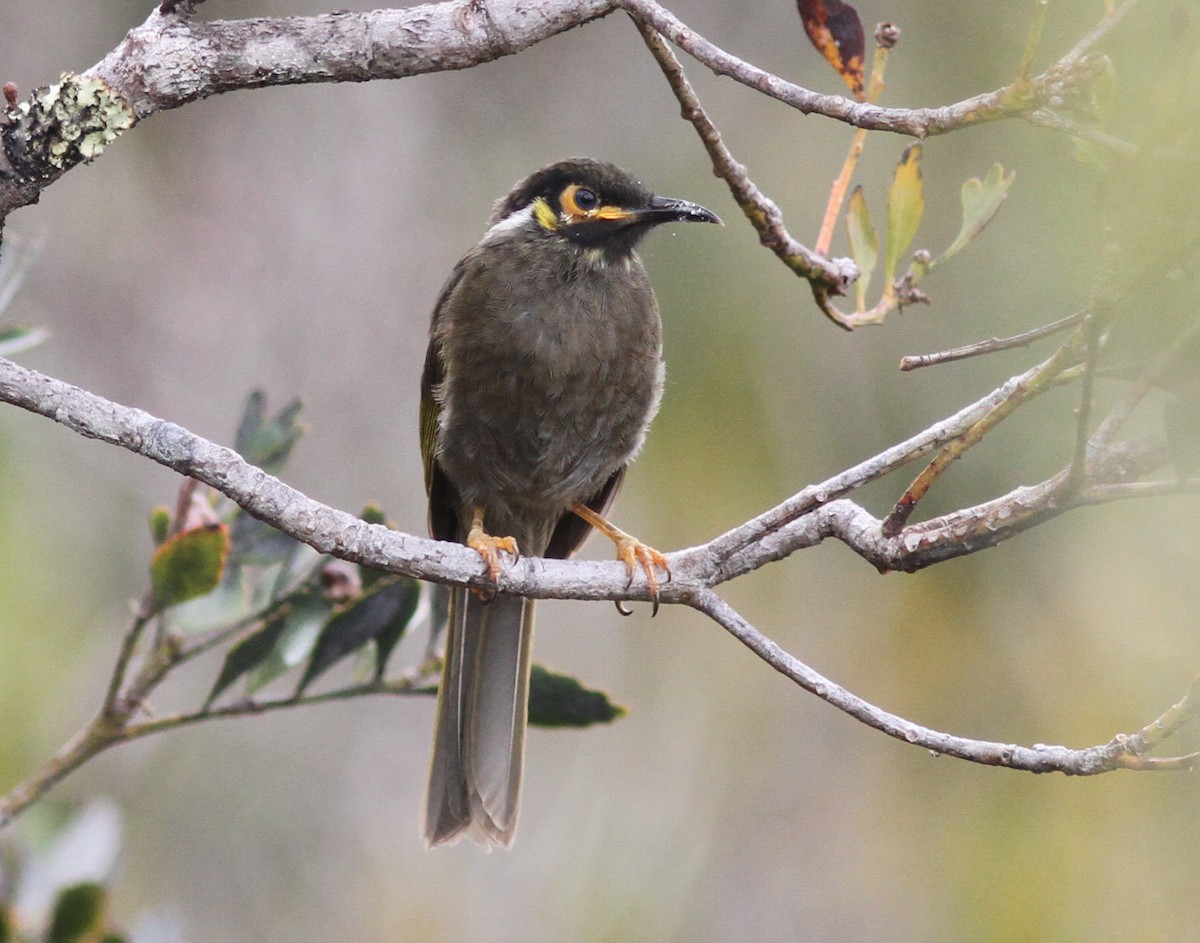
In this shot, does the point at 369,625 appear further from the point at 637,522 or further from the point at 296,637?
the point at 637,522

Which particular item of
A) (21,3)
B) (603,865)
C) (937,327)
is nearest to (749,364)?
(937,327)

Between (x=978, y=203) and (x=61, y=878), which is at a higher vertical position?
(x=978, y=203)

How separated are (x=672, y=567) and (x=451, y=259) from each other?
16.2ft

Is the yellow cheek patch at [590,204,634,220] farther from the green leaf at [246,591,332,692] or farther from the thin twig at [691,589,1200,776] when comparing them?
the thin twig at [691,589,1200,776]

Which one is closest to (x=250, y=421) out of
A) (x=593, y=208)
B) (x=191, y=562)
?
(x=191, y=562)

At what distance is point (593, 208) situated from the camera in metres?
4.47

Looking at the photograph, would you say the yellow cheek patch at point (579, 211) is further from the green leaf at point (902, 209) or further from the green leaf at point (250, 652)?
the green leaf at point (250, 652)

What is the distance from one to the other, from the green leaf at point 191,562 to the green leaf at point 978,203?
169 cm

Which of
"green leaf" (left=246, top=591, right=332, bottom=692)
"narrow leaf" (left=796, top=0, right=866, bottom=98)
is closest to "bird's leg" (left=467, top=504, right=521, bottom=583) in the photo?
"green leaf" (left=246, top=591, right=332, bottom=692)

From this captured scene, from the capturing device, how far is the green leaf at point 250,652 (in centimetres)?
328

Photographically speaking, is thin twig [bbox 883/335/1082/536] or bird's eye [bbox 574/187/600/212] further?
bird's eye [bbox 574/187/600/212]

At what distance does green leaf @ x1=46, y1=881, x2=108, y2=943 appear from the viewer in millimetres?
2957

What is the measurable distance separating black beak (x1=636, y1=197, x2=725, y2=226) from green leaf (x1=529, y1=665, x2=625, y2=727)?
5.40 ft

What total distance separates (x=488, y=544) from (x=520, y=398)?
1.53ft
